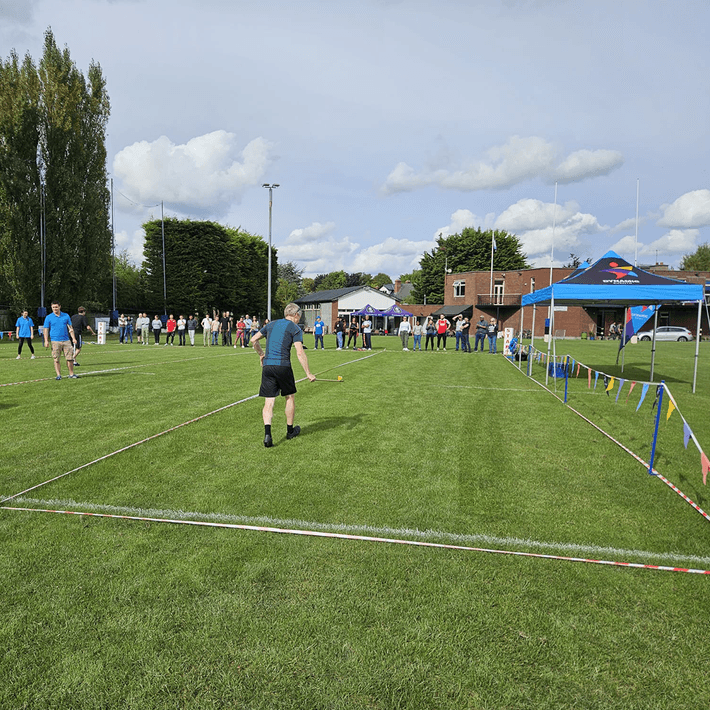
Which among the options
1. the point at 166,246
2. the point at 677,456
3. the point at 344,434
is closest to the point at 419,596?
the point at 344,434

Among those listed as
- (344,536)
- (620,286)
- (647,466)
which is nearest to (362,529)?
(344,536)

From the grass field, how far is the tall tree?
2922 centimetres

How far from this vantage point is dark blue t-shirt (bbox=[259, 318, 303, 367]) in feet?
21.1

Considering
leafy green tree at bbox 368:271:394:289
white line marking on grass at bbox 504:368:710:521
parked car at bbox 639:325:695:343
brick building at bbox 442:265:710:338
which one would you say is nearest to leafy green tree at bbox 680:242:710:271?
brick building at bbox 442:265:710:338

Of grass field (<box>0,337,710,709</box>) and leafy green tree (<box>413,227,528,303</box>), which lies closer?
grass field (<box>0,337,710,709</box>)

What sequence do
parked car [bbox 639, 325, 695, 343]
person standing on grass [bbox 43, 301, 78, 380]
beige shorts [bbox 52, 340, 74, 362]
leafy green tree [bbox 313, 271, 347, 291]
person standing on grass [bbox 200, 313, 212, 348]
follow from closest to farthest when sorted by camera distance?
person standing on grass [bbox 43, 301, 78, 380]
beige shorts [bbox 52, 340, 74, 362]
person standing on grass [bbox 200, 313, 212, 348]
parked car [bbox 639, 325, 695, 343]
leafy green tree [bbox 313, 271, 347, 291]

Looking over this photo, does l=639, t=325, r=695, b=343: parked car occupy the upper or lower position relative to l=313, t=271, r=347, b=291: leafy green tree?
lower

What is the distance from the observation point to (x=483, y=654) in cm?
258

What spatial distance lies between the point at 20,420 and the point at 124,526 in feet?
16.0

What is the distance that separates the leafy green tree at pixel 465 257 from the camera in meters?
70.7

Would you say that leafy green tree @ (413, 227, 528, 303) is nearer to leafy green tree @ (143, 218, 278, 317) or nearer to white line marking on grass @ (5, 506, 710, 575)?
leafy green tree @ (143, 218, 278, 317)

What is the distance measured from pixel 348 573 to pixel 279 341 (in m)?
3.58

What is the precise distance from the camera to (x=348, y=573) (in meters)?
3.36

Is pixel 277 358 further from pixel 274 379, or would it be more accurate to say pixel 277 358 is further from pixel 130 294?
pixel 130 294
